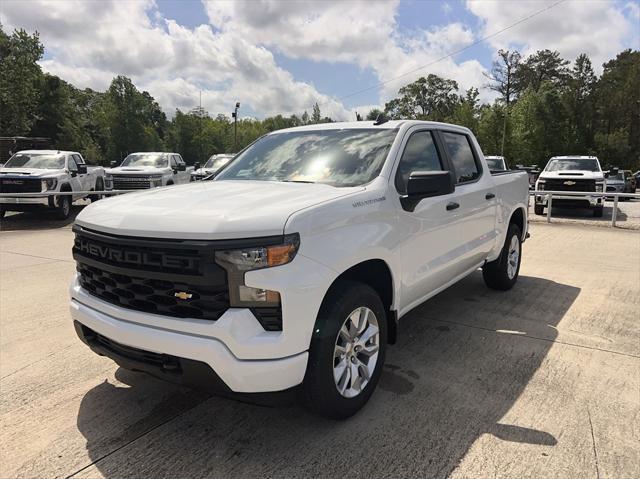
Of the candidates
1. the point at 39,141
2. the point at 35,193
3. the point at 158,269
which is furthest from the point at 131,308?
the point at 39,141

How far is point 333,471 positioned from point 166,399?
135cm

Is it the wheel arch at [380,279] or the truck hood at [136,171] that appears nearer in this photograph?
the wheel arch at [380,279]

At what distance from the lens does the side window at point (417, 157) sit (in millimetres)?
3609

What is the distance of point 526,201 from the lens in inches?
245

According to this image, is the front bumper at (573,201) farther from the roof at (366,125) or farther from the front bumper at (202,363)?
the front bumper at (202,363)

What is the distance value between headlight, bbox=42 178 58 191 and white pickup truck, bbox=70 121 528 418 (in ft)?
35.5

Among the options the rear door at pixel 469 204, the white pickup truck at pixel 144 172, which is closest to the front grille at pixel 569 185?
the rear door at pixel 469 204

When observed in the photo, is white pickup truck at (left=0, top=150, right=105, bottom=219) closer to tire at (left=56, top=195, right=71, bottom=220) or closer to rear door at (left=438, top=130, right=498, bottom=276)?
tire at (left=56, top=195, right=71, bottom=220)

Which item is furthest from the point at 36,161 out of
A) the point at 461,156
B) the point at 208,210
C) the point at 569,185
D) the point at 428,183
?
the point at 569,185

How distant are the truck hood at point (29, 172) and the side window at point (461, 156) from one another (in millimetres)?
11422

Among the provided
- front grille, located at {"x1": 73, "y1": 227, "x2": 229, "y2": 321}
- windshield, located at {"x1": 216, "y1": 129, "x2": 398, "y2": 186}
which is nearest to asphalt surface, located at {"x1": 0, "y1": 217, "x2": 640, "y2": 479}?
front grille, located at {"x1": 73, "y1": 227, "x2": 229, "y2": 321}

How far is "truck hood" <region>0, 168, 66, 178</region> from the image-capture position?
12500mm

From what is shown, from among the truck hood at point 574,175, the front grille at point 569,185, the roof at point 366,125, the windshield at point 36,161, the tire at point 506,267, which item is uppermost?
the windshield at point 36,161

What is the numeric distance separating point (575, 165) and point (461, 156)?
526 inches
